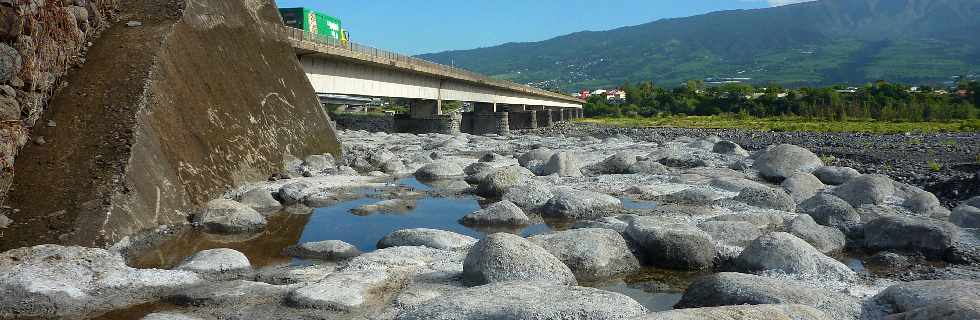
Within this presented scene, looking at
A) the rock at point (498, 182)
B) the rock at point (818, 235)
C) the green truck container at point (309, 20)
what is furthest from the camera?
the green truck container at point (309, 20)

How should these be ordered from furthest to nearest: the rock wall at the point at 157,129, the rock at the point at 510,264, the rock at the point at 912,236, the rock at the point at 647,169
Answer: the rock at the point at 647,169, the rock at the point at 912,236, the rock wall at the point at 157,129, the rock at the point at 510,264

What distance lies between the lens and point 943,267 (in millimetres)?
7180

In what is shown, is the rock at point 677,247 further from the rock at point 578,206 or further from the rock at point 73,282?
the rock at point 73,282

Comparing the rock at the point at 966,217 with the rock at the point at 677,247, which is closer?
the rock at the point at 677,247

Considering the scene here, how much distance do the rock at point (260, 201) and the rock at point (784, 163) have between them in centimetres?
1126

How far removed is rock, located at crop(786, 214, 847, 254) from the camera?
8008 mm

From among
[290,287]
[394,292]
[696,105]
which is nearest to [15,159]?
[290,287]

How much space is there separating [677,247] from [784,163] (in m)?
10.7

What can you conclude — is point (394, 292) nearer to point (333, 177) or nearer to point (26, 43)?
point (26, 43)


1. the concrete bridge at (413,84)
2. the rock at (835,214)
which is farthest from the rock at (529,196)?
the concrete bridge at (413,84)

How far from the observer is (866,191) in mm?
11461

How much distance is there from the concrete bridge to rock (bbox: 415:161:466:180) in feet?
16.3

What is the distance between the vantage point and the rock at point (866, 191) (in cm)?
1128

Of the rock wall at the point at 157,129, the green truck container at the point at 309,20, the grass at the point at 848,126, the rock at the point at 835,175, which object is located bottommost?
the grass at the point at 848,126
